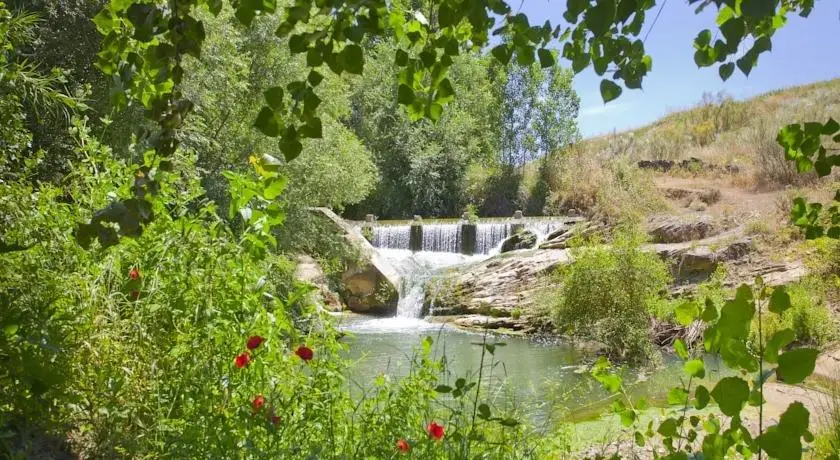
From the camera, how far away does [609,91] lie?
1.41 metres

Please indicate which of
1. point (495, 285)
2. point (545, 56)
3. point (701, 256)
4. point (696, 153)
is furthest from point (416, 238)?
point (545, 56)

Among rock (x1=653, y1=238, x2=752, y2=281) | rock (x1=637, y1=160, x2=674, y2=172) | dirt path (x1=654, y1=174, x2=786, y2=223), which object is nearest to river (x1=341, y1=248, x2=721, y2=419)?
rock (x1=653, y1=238, x2=752, y2=281)

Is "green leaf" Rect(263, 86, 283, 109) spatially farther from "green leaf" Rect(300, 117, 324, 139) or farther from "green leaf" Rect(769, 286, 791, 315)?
"green leaf" Rect(769, 286, 791, 315)

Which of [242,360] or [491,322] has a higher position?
[242,360]

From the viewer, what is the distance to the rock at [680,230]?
12.9 metres

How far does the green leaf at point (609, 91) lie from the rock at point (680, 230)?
39.5 ft

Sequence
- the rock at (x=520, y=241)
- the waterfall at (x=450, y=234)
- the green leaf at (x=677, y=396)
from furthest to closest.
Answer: the waterfall at (x=450, y=234)
the rock at (x=520, y=241)
the green leaf at (x=677, y=396)

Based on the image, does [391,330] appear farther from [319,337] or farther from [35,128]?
[319,337]

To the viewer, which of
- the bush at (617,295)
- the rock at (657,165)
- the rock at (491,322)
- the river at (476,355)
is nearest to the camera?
the river at (476,355)

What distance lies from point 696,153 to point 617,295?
43.0 feet

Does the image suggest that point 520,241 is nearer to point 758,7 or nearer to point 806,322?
point 806,322

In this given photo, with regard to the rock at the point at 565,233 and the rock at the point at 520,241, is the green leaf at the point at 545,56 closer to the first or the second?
the rock at the point at 565,233

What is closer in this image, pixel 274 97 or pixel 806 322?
pixel 274 97

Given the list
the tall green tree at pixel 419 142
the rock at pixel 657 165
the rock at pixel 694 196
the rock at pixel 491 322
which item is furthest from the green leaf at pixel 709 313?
the tall green tree at pixel 419 142
